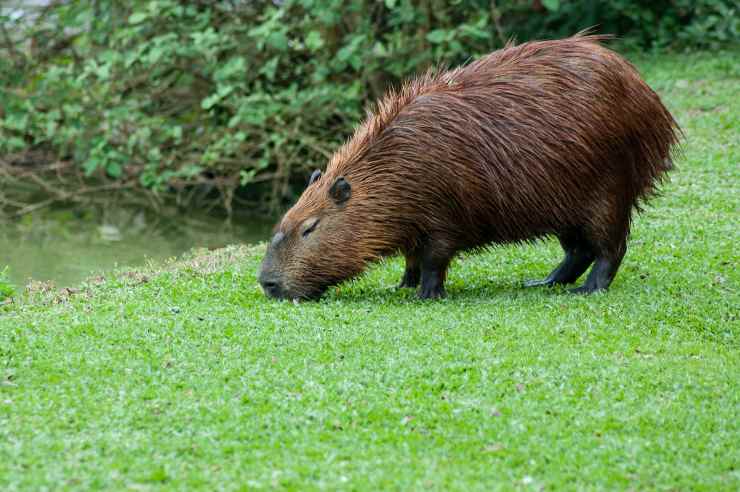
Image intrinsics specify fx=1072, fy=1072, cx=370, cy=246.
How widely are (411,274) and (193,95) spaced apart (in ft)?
22.4

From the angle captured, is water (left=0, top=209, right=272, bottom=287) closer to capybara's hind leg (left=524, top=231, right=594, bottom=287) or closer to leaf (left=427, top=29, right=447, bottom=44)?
leaf (left=427, top=29, right=447, bottom=44)

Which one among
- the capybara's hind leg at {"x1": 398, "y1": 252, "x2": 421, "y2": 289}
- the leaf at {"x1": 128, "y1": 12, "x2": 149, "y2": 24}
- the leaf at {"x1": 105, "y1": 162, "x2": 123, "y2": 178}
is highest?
the leaf at {"x1": 128, "y1": 12, "x2": 149, "y2": 24}

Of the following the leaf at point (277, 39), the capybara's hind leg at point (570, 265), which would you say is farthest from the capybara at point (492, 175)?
the leaf at point (277, 39)

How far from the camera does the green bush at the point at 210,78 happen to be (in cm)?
1231

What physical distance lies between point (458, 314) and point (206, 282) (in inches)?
80.2

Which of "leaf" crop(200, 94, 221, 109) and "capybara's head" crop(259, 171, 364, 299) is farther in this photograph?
"leaf" crop(200, 94, 221, 109)

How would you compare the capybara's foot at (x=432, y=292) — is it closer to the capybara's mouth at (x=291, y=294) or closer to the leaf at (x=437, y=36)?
the capybara's mouth at (x=291, y=294)

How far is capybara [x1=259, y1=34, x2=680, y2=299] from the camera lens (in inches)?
277

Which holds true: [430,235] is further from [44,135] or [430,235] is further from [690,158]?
[44,135]

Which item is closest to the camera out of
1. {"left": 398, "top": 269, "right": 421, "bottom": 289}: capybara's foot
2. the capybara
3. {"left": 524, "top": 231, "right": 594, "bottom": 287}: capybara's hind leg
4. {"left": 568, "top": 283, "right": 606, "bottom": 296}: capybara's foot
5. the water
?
the capybara

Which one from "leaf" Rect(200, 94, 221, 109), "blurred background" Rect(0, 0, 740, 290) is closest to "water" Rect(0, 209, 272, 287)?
"blurred background" Rect(0, 0, 740, 290)

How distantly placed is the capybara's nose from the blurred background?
4.68 meters

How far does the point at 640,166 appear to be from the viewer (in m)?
7.24

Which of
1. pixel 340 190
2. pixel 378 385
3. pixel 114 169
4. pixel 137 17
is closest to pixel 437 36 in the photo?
pixel 137 17
